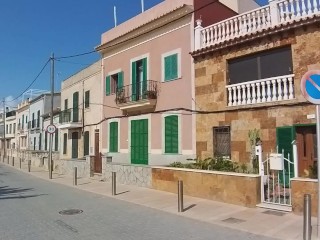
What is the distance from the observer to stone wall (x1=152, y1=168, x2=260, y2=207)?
9734 mm

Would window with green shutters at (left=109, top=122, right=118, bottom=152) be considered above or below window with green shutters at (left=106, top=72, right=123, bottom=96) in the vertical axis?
below

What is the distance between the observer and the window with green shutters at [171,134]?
15.7 metres

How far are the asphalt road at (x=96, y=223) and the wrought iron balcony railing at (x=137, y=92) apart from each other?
6.67 m

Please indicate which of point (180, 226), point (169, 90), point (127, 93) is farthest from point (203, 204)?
point (127, 93)

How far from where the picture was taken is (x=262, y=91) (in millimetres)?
12297

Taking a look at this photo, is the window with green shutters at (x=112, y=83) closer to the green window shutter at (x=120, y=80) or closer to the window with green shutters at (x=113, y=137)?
the green window shutter at (x=120, y=80)

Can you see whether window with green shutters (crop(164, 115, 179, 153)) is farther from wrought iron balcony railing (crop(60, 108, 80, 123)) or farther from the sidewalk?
wrought iron balcony railing (crop(60, 108, 80, 123))

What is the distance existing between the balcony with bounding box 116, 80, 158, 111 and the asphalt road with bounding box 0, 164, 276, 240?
6524 millimetres

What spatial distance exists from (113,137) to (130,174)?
559 centimetres

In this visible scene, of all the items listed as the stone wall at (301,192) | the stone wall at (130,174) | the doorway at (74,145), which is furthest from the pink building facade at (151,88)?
the stone wall at (301,192)

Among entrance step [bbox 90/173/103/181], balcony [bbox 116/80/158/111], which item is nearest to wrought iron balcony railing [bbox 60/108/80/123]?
entrance step [bbox 90/173/103/181]

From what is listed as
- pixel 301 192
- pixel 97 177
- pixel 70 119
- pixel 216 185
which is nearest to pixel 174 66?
pixel 216 185

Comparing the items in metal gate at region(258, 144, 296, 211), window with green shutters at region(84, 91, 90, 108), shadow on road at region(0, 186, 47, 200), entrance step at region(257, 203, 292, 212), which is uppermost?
window with green shutters at region(84, 91, 90, 108)

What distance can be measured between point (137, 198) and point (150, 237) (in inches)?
200
